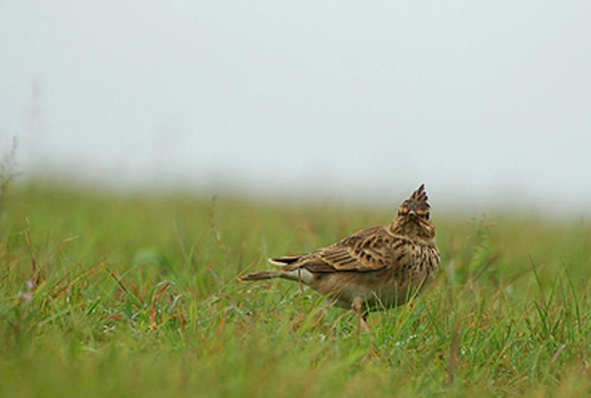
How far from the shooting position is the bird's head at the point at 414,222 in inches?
269

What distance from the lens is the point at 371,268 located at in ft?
21.1

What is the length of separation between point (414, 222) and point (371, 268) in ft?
1.93

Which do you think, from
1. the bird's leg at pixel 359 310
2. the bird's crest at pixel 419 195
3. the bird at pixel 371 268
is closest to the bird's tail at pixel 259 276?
the bird at pixel 371 268

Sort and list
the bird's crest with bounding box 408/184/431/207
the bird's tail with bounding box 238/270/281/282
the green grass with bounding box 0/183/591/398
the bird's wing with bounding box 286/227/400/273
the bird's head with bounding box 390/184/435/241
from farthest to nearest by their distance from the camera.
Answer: the bird's crest with bounding box 408/184/431/207 < the bird's head with bounding box 390/184/435/241 < the bird's wing with bounding box 286/227/400/273 < the bird's tail with bounding box 238/270/281/282 < the green grass with bounding box 0/183/591/398

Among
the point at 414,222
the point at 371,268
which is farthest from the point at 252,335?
the point at 414,222

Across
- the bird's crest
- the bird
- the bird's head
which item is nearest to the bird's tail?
the bird

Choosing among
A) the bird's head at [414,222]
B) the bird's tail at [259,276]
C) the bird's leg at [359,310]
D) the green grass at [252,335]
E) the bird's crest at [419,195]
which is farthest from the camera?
the bird's crest at [419,195]

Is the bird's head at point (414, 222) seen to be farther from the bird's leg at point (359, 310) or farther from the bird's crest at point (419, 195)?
the bird's leg at point (359, 310)

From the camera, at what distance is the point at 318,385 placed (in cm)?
430

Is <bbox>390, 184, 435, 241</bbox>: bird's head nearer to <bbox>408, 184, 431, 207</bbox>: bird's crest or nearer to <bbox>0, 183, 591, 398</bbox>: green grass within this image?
<bbox>408, 184, 431, 207</bbox>: bird's crest

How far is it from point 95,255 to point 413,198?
2.93m

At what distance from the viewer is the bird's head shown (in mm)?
6824

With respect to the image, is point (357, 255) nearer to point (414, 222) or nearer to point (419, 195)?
point (414, 222)

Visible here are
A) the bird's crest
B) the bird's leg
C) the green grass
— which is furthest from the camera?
the bird's crest
